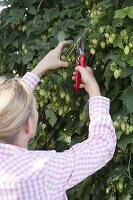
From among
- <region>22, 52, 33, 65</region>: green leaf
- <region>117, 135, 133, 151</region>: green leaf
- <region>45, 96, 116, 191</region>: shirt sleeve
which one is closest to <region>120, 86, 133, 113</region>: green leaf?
<region>117, 135, 133, 151</region>: green leaf

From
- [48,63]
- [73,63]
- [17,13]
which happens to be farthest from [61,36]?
[17,13]

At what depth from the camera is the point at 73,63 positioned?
2117mm

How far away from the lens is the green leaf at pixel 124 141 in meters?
2.06

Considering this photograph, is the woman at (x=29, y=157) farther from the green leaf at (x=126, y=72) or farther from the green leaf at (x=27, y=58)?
the green leaf at (x=27, y=58)

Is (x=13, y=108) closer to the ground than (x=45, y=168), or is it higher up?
higher up

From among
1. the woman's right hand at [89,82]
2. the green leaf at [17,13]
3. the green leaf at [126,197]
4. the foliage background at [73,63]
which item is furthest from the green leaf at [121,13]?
the green leaf at [17,13]

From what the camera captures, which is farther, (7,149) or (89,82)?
(89,82)

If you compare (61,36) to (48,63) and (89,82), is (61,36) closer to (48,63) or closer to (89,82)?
(48,63)

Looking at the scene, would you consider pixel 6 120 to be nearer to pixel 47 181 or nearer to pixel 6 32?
pixel 47 181

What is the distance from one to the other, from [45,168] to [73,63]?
76cm

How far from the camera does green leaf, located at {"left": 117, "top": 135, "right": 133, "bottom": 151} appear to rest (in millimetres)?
2062

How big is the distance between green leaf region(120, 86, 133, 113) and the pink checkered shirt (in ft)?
1.67

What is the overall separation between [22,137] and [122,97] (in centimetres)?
70

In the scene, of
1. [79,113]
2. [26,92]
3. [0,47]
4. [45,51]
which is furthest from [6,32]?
[26,92]
